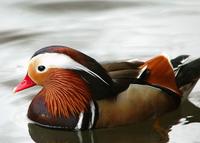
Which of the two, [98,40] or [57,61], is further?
[98,40]

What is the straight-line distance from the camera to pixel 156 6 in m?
8.98

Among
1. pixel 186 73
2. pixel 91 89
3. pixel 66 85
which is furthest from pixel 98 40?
pixel 91 89

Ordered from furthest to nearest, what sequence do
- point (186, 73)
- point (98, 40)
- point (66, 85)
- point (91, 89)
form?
point (98, 40)
point (186, 73)
point (66, 85)
point (91, 89)

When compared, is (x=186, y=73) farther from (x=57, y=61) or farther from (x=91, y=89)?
(x=57, y=61)

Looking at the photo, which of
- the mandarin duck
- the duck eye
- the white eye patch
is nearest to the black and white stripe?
the mandarin duck

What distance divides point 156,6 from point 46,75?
2.94 meters

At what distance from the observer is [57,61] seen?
627 cm

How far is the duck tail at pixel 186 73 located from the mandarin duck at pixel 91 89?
12cm

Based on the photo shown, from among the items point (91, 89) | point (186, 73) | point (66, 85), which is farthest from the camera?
point (186, 73)

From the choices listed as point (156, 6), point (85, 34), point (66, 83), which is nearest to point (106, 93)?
point (66, 83)

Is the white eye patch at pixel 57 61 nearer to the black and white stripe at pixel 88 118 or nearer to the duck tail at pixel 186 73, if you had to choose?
the black and white stripe at pixel 88 118

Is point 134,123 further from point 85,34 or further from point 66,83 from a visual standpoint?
point 85,34

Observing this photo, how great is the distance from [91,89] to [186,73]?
0.86m

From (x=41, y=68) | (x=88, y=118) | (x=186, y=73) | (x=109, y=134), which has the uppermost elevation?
(x=41, y=68)
